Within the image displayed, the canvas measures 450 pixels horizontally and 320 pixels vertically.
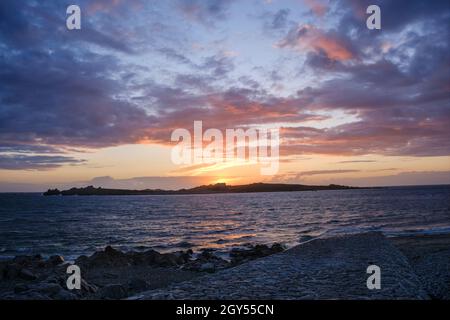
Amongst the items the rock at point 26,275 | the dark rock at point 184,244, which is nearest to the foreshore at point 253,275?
the rock at point 26,275

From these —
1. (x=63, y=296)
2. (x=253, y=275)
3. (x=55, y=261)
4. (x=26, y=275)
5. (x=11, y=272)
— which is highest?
(x=253, y=275)

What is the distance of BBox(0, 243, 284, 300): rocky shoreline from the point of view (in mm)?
17234

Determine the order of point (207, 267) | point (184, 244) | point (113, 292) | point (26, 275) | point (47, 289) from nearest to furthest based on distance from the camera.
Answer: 1. point (47, 289)
2. point (113, 292)
3. point (26, 275)
4. point (207, 267)
5. point (184, 244)

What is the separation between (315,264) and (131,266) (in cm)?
1418

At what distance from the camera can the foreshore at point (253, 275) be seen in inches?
417

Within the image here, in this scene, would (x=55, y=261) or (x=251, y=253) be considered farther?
(x=251, y=253)

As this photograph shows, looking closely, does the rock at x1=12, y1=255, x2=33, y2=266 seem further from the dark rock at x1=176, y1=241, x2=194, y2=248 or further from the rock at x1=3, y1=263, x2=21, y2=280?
the dark rock at x1=176, y1=241, x2=194, y2=248

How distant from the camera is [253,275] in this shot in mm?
13484

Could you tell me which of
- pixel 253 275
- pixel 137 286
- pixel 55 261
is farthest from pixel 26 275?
pixel 253 275

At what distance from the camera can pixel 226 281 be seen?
12367 mm

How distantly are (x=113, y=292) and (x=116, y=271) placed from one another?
325 inches

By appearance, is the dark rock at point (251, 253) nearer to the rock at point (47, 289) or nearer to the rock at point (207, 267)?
the rock at point (207, 267)

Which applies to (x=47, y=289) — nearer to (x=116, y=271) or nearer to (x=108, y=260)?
(x=116, y=271)
